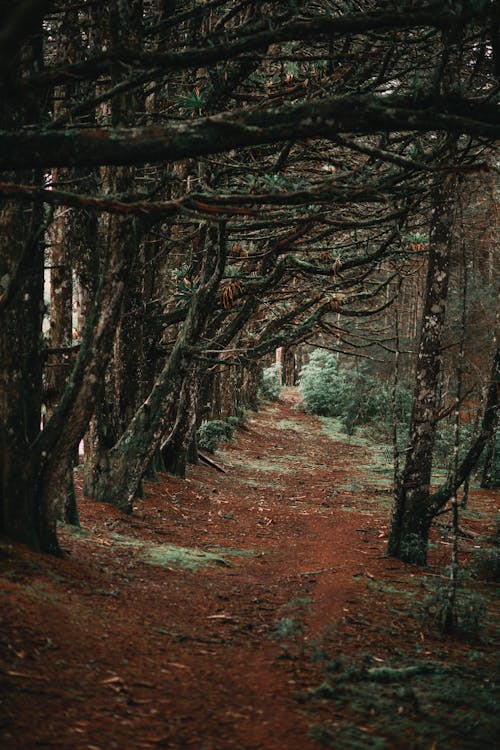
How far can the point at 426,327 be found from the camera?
9.62 m

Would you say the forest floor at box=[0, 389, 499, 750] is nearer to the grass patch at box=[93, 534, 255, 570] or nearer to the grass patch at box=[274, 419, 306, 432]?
the grass patch at box=[93, 534, 255, 570]

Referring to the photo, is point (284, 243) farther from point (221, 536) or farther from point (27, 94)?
point (27, 94)

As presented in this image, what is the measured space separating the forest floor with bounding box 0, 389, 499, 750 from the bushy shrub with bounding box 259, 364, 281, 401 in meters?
28.3

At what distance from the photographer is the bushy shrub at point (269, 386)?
39969 mm

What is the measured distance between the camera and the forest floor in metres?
3.88

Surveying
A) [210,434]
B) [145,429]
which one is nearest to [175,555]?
[145,429]

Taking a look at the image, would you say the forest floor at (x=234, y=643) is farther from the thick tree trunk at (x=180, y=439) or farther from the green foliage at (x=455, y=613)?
Answer: the thick tree trunk at (x=180, y=439)

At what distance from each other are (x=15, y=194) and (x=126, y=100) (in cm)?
494

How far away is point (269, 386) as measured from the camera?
1586 inches

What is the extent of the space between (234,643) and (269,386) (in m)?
34.6

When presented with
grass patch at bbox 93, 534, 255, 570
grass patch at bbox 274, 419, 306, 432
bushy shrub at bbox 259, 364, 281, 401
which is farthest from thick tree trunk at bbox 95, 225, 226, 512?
bushy shrub at bbox 259, 364, 281, 401

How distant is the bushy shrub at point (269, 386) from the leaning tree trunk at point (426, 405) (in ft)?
97.9

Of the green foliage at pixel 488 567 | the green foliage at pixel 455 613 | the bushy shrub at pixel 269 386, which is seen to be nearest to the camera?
the green foliage at pixel 455 613

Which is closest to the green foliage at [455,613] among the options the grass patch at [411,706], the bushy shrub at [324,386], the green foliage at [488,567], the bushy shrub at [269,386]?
the grass patch at [411,706]
